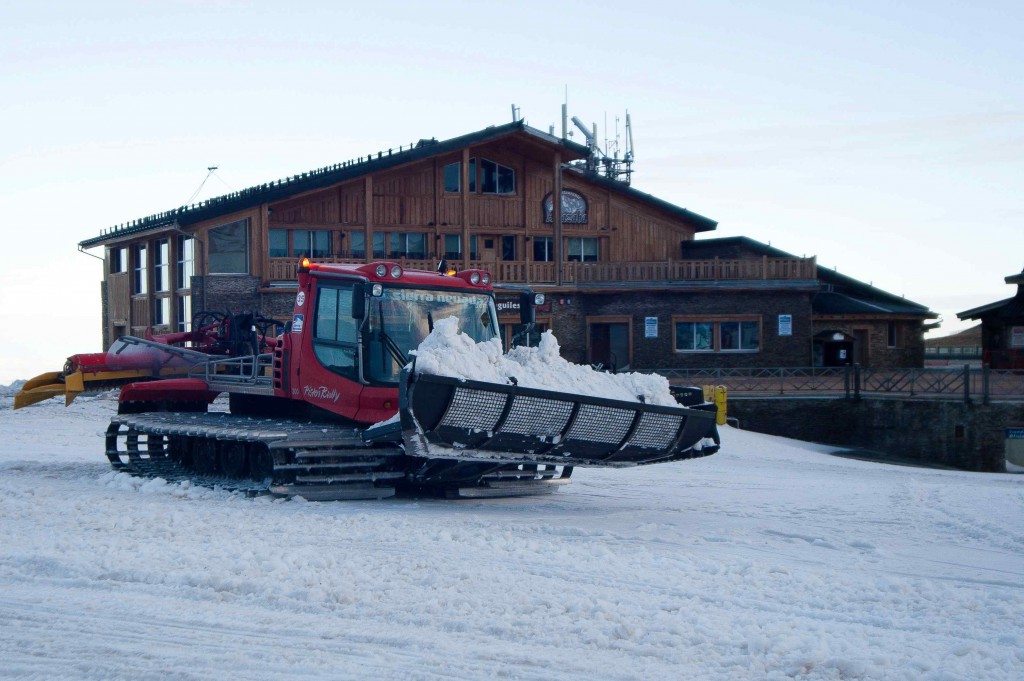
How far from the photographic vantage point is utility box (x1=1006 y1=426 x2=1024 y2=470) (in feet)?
90.1

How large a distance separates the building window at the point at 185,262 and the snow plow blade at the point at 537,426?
80.5 feet

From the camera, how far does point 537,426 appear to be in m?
10.4

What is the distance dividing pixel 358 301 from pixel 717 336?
88.9 feet

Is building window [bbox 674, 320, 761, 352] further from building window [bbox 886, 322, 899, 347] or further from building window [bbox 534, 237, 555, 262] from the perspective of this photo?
building window [bbox 886, 322, 899, 347]

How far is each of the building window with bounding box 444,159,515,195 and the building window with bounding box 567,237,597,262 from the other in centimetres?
290

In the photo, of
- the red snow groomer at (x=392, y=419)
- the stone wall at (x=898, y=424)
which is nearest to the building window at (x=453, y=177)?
the stone wall at (x=898, y=424)

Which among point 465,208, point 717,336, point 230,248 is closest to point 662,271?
point 717,336

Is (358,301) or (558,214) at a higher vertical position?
(558,214)

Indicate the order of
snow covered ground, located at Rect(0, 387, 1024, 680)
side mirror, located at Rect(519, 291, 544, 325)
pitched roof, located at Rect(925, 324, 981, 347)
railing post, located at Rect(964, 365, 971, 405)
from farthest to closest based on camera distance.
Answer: pitched roof, located at Rect(925, 324, 981, 347) → railing post, located at Rect(964, 365, 971, 405) → side mirror, located at Rect(519, 291, 544, 325) → snow covered ground, located at Rect(0, 387, 1024, 680)

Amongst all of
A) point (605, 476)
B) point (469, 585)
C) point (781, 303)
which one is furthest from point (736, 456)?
point (781, 303)

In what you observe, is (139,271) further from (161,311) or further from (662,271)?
(662,271)

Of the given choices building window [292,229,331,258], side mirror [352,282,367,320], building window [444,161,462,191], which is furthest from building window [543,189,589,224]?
side mirror [352,282,367,320]

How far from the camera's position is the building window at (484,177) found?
37.9m

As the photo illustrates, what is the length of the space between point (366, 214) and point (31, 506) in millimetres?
24693
